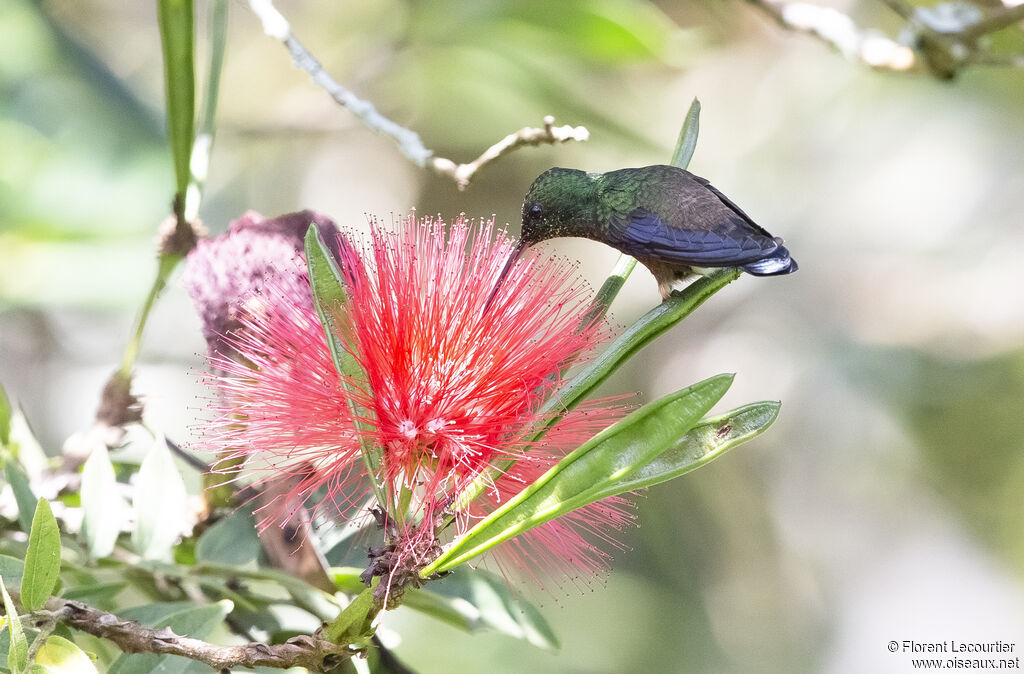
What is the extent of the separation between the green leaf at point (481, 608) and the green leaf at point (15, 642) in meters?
0.29

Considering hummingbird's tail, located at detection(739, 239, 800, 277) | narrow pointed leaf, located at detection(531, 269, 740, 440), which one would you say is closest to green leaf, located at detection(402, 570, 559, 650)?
narrow pointed leaf, located at detection(531, 269, 740, 440)

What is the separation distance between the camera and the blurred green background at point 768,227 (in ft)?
6.02

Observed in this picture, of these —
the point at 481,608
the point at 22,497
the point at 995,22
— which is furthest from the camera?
the point at 995,22

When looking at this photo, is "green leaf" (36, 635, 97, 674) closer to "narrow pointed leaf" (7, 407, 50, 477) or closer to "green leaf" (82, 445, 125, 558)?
"green leaf" (82, 445, 125, 558)

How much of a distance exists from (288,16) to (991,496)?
1.80 meters

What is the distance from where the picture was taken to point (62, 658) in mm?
515

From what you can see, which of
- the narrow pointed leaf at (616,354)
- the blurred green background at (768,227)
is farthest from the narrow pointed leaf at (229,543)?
the blurred green background at (768,227)

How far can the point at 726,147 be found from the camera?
2.06 m

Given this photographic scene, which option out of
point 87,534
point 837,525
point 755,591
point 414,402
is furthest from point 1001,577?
point 87,534

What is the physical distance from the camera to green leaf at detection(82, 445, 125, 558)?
25.8 inches

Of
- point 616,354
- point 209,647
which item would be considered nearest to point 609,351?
point 616,354

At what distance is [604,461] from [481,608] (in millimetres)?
347

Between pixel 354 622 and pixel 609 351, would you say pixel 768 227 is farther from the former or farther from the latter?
pixel 354 622

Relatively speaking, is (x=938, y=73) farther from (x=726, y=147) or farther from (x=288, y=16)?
(x=288, y=16)
